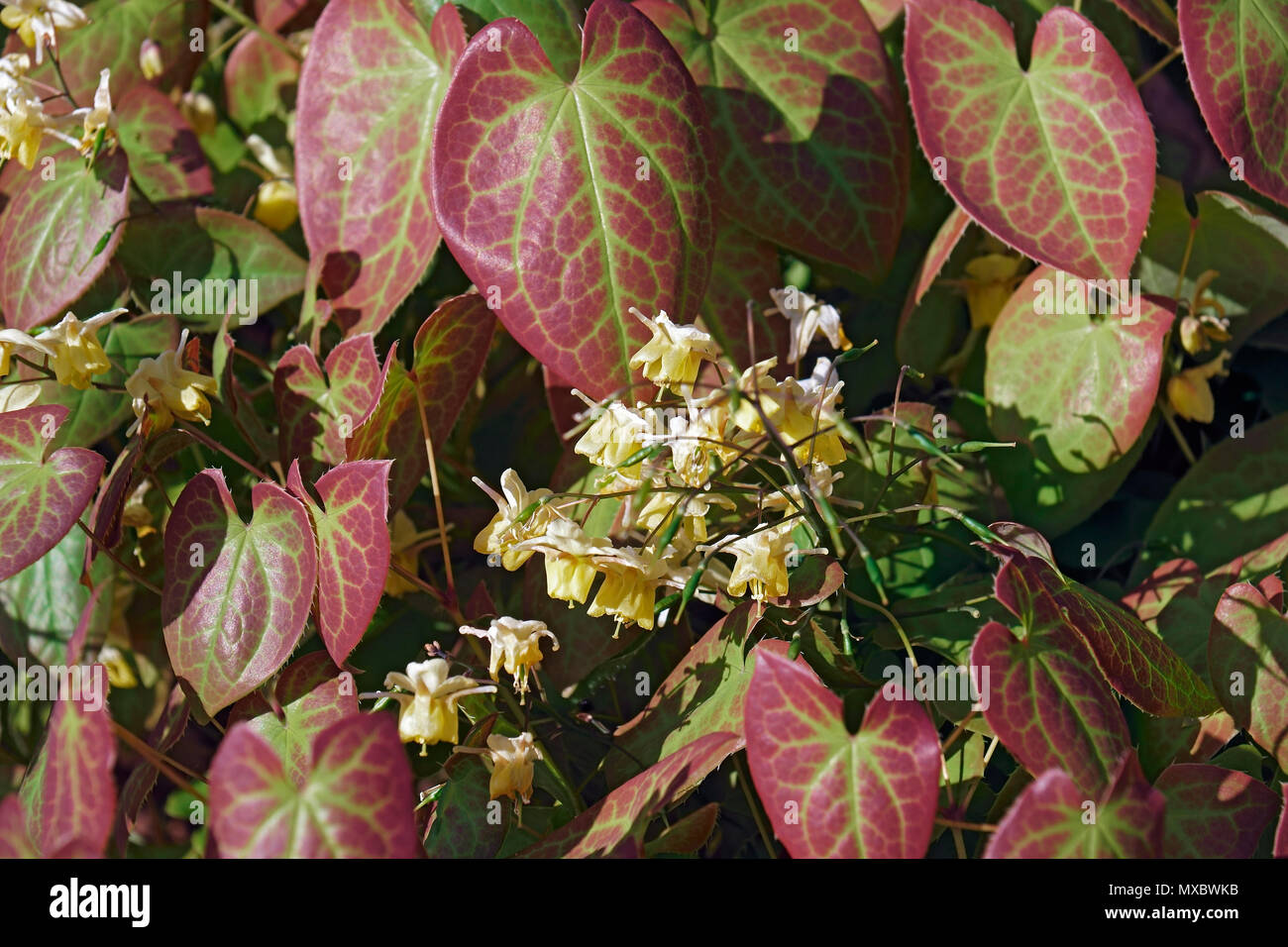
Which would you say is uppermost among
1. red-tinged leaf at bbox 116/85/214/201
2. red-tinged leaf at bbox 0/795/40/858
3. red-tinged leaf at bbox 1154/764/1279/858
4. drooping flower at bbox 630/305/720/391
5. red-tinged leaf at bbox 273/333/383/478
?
red-tinged leaf at bbox 116/85/214/201

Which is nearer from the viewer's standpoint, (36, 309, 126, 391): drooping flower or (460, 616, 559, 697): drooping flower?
(460, 616, 559, 697): drooping flower

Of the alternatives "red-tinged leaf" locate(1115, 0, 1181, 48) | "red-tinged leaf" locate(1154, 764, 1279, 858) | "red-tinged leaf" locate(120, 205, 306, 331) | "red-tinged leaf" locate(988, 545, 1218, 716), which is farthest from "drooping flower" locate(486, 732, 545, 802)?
"red-tinged leaf" locate(1115, 0, 1181, 48)

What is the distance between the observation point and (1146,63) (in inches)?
43.4

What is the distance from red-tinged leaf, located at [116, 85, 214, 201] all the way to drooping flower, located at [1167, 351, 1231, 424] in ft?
3.14

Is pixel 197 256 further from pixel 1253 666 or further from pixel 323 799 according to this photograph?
pixel 1253 666

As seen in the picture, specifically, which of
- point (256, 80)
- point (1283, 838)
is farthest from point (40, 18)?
point (1283, 838)

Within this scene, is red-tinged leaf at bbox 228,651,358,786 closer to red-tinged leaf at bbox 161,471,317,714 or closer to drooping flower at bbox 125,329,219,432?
red-tinged leaf at bbox 161,471,317,714

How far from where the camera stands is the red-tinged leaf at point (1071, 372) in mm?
911

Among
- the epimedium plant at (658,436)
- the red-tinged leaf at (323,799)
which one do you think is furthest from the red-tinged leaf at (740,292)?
the red-tinged leaf at (323,799)

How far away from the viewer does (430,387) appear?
33.0 inches

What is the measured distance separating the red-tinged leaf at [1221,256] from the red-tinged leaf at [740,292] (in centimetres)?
38

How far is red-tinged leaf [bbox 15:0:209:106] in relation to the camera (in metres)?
1.10
